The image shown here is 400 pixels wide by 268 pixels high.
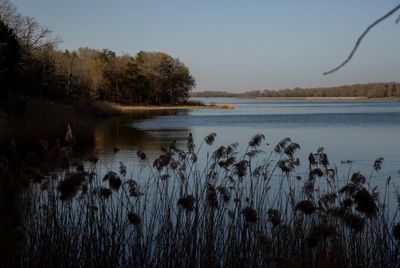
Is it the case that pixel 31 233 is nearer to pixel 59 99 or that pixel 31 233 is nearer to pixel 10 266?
pixel 10 266

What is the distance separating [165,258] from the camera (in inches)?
206

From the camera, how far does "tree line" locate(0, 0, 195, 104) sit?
89.9ft

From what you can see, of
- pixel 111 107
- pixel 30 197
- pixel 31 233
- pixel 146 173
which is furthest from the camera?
pixel 111 107

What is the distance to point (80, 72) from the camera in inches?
2489

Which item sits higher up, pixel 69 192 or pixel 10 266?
pixel 69 192

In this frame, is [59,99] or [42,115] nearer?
[42,115]

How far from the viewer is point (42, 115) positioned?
22906 millimetres

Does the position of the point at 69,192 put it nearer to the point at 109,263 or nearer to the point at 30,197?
the point at 109,263

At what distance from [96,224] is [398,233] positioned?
2923 millimetres

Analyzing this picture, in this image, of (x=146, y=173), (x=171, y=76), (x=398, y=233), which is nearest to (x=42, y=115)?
(x=146, y=173)

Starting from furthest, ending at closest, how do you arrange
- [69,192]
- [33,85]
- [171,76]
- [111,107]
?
[171,76] → [111,107] → [33,85] → [69,192]

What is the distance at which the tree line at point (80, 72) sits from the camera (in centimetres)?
2741

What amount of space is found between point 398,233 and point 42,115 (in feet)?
66.9

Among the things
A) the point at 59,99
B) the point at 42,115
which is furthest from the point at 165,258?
the point at 59,99
